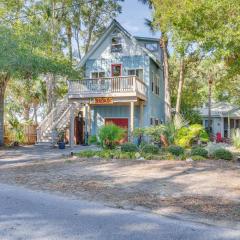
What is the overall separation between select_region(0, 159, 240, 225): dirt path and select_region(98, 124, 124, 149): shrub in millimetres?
2967

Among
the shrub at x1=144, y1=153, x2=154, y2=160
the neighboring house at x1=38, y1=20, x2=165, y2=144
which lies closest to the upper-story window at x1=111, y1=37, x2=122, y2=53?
the neighboring house at x1=38, y1=20, x2=165, y2=144

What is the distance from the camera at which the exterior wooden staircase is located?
23.4m

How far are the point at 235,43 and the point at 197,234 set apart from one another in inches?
304

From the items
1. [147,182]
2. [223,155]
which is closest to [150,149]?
[223,155]

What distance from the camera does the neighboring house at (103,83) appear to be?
2367 centimetres

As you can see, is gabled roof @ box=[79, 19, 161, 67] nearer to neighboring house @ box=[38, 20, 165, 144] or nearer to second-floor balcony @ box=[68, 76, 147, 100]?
neighboring house @ box=[38, 20, 165, 144]

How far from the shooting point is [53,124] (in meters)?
24.1

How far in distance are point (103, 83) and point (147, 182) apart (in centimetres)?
1435

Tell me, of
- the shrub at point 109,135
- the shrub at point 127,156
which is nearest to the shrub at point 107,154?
the shrub at point 127,156

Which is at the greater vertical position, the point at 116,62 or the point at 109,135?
the point at 116,62

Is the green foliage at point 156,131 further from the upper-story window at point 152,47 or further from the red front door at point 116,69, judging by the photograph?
the upper-story window at point 152,47

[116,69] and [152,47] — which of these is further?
[152,47]

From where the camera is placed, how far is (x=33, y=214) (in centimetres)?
616

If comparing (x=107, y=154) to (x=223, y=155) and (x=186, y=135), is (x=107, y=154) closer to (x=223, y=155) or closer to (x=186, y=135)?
(x=223, y=155)
